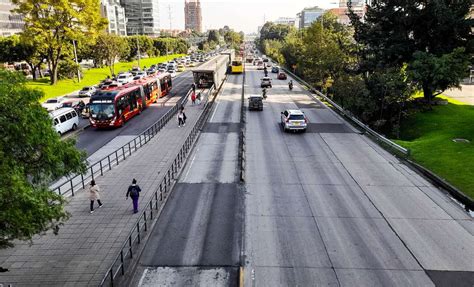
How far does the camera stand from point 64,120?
33.4 metres

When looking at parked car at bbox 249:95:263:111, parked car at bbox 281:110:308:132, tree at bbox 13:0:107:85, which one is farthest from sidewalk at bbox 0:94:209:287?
tree at bbox 13:0:107:85

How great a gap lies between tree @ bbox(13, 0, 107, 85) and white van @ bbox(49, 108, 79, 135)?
2853 centimetres

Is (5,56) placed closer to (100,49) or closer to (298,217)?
(100,49)

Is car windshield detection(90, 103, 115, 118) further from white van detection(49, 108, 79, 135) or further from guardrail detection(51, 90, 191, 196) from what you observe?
guardrail detection(51, 90, 191, 196)

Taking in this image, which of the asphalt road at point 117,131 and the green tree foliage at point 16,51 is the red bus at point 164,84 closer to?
the asphalt road at point 117,131

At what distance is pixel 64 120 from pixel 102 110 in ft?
10.7

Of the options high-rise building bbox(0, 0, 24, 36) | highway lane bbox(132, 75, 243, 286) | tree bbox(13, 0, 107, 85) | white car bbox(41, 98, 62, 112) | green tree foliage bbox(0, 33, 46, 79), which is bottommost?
highway lane bbox(132, 75, 243, 286)

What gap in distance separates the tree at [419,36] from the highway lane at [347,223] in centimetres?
976

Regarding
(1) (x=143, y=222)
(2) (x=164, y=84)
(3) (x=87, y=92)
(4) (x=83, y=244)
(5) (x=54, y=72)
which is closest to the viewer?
(4) (x=83, y=244)

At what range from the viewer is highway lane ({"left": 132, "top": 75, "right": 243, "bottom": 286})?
13.0 meters

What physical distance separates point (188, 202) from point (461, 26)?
29782 mm

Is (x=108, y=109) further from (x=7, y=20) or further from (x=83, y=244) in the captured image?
(x=7, y=20)

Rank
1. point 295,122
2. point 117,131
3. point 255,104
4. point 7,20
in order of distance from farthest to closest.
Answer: point 7,20 → point 255,104 → point 117,131 → point 295,122

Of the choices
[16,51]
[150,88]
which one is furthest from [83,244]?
[16,51]
